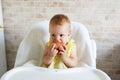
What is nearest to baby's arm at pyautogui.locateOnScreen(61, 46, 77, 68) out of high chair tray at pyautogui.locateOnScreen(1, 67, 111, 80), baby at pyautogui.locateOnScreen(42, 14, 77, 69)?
baby at pyautogui.locateOnScreen(42, 14, 77, 69)

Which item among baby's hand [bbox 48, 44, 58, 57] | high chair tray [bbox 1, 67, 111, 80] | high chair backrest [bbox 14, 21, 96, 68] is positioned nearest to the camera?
high chair tray [bbox 1, 67, 111, 80]

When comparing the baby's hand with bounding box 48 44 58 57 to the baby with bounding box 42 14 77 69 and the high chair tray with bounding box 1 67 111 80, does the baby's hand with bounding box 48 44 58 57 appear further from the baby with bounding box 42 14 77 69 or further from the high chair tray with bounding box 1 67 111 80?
the high chair tray with bounding box 1 67 111 80

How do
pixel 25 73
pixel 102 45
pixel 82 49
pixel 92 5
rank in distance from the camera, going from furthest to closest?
pixel 102 45 → pixel 92 5 → pixel 82 49 → pixel 25 73

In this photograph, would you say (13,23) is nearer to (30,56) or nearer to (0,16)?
(0,16)

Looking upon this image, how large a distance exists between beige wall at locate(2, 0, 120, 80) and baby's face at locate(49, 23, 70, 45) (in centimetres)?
45

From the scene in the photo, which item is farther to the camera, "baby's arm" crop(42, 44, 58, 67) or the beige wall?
the beige wall

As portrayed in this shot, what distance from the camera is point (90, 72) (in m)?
1.19

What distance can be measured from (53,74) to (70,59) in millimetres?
187

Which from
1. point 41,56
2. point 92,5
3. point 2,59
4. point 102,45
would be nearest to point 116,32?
point 102,45

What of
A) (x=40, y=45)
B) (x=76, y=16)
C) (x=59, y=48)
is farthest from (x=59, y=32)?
(x=76, y=16)

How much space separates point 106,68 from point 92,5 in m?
0.53

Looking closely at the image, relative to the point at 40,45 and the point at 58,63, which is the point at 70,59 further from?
the point at 40,45

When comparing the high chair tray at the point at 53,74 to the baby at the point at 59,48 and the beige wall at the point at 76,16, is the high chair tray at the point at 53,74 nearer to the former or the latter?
the baby at the point at 59,48

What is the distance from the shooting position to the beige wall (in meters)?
1.70
